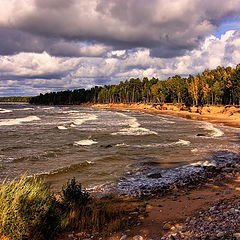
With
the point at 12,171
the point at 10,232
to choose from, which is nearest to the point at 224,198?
the point at 10,232

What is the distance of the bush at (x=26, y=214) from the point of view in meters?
5.21

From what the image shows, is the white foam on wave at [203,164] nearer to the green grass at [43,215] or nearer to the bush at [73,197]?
the green grass at [43,215]

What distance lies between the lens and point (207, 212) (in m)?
6.95

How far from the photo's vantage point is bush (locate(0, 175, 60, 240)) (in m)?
5.21

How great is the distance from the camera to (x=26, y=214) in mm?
5531

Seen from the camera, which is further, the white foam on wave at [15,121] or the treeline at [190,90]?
the treeline at [190,90]

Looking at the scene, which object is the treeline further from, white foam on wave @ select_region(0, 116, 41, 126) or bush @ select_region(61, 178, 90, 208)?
bush @ select_region(61, 178, 90, 208)

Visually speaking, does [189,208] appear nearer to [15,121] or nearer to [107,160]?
[107,160]

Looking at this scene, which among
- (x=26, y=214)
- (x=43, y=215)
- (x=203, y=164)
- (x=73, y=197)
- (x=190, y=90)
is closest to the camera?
(x=26, y=214)

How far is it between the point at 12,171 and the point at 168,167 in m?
9.78

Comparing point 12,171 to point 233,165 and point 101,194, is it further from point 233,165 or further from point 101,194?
point 233,165

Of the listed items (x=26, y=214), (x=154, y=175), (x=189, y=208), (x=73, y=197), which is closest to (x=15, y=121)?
(x=154, y=175)

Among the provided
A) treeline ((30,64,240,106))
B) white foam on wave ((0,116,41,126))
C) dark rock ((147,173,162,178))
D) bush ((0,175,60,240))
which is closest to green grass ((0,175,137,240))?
bush ((0,175,60,240))

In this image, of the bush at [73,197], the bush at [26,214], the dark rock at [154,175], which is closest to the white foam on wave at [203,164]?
the dark rock at [154,175]
